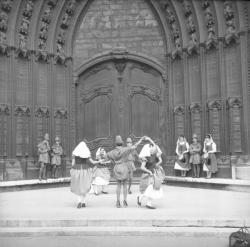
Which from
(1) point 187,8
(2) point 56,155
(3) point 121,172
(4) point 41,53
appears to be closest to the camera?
(3) point 121,172

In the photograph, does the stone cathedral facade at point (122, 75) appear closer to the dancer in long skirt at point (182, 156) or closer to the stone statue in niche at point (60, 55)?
the stone statue in niche at point (60, 55)

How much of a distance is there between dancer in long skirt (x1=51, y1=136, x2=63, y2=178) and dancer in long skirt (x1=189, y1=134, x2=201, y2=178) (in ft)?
14.1

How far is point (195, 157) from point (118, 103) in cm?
366

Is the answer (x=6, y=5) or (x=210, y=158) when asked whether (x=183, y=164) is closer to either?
(x=210, y=158)

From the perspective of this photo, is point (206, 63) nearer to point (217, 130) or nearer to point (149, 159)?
point (217, 130)

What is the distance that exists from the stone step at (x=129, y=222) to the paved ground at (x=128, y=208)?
12 centimetres

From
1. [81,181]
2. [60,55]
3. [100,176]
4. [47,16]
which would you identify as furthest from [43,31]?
[81,181]

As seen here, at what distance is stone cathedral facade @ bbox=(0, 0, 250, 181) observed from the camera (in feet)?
45.7

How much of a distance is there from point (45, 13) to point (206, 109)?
21.1 feet

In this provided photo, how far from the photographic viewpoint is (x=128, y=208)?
8969 mm

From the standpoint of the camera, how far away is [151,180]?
8.91 meters

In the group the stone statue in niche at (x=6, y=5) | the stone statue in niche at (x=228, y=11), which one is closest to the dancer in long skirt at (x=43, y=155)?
the stone statue in niche at (x=6, y=5)

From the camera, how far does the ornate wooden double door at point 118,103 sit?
15977mm

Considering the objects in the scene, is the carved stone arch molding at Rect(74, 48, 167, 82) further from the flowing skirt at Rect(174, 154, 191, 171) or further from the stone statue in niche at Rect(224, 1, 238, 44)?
the flowing skirt at Rect(174, 154, 191, 171)
